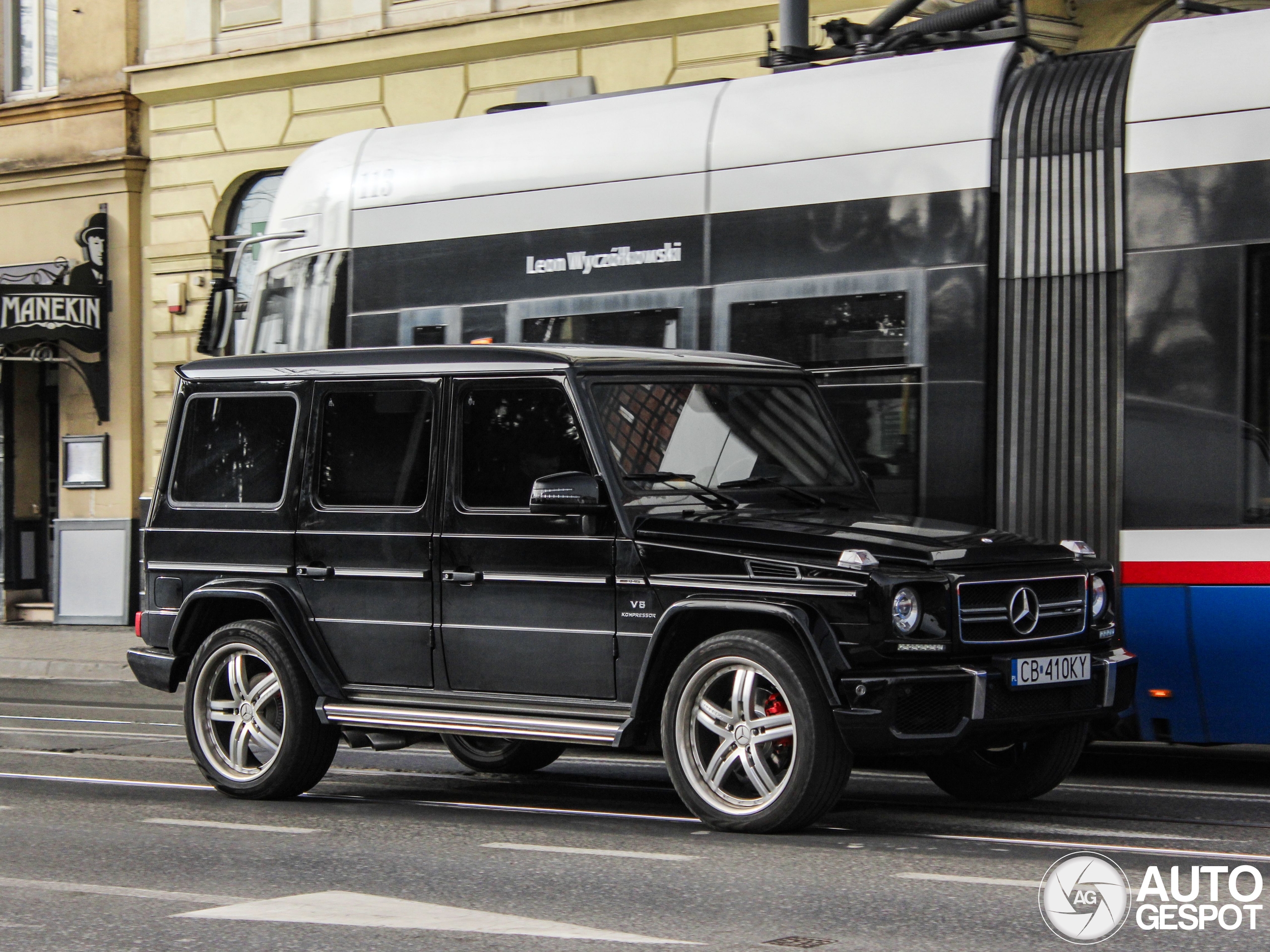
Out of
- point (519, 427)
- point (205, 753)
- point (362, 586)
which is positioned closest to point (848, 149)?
point (519, 427)

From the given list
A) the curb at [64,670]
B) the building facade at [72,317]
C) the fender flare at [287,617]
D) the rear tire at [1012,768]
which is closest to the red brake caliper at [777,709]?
the rear tire at [1012,768]

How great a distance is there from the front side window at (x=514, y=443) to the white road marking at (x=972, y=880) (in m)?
2.30

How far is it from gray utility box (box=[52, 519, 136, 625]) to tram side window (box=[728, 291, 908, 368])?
539 inches

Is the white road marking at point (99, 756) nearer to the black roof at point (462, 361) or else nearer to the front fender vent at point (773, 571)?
the black roof at point (462, 361)

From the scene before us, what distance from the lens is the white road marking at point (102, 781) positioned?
9281 millimetres

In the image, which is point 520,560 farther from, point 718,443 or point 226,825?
point 226,825

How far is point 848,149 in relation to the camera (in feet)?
31.9

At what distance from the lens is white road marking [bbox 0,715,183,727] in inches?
512

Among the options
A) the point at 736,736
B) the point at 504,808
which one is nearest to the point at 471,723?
the point at 504,808

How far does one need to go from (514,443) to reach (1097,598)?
2504 millimetres

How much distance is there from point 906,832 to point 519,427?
7.67 ft

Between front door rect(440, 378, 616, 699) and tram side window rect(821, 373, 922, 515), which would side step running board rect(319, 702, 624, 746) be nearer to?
front door rect(440, 378, 616, 699)

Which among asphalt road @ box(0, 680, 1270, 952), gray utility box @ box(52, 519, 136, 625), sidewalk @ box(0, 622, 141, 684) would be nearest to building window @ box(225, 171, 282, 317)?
gray utility box @ box(52, 519, 136, 625)

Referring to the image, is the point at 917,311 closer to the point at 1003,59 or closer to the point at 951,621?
the point at 1003,59
